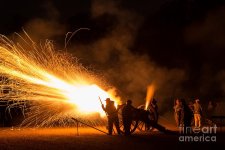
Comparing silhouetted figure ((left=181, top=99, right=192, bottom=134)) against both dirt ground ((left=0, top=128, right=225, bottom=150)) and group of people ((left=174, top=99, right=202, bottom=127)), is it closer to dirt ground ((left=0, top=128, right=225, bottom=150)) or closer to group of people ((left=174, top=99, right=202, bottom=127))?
group of people ((left=174, top=99, right=202, bottom=127))

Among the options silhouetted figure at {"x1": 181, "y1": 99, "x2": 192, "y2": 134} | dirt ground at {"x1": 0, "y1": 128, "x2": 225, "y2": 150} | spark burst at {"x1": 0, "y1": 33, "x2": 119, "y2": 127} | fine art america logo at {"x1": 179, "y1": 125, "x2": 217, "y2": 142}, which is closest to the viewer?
dirt ground at {"x1": 0, "y1": 128, "x2": 225, "y2": 150}

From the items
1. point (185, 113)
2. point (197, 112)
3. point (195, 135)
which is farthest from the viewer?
point (197, 112)

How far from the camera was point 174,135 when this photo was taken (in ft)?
66.4

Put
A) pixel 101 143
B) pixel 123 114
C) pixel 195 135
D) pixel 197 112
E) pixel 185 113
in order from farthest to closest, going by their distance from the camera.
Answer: pixel 197 112 < pixel 185 113 < pixel 123 114 < pixel 195 135 < pixel 101 143

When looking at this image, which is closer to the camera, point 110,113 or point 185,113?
point 110,113

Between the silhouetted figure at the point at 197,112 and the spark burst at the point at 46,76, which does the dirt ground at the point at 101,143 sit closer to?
the silhouetted figure at the point at 197,112

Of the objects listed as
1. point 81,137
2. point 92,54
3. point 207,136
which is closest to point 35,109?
point 92,54

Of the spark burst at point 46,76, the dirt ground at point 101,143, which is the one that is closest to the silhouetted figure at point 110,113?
the dirt ground at point 101,143

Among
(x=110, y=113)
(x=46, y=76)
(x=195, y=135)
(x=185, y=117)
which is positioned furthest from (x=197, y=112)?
(x=46, y=76)

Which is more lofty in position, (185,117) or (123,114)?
(123,114)

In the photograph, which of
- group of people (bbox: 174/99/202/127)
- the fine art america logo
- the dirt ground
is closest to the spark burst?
group of people (bbox: 174/99/202/127)

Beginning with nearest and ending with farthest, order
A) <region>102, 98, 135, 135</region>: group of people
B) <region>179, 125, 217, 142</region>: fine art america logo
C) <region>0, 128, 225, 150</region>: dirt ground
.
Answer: <region>0, 128, 225, 150</region>: dirt ground < <region>179, 125, 217, 142</region>: fine art america logo < <region>102, 98, 135, 135</region>: group of people

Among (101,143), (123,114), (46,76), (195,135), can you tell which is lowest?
(101,143)

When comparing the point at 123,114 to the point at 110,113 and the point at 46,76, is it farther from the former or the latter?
the point at 46,76
